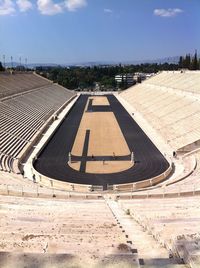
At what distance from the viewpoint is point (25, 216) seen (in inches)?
551

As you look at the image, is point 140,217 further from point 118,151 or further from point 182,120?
point 182,120

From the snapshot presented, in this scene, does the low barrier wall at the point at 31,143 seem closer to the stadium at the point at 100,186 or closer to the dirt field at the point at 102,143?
the stadium at the point at 100,186

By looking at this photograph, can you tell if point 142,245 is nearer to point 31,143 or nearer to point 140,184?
point 140,184

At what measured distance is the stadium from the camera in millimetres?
8688

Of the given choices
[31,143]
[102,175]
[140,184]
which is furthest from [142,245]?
[31,143]

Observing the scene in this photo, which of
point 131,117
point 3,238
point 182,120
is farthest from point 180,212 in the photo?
point 131,117

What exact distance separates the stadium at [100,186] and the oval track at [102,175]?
0.28 ft

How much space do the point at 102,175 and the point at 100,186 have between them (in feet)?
9.07

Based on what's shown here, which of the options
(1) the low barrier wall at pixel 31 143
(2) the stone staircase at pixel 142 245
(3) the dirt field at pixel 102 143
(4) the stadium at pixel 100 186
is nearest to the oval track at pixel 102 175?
(4) the stadium at pixel 100 186

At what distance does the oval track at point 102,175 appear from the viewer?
24203 millimetres

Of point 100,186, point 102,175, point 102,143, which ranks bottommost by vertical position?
point 102,175

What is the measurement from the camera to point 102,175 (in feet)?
81.6

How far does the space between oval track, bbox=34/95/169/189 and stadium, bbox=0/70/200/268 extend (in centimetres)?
8

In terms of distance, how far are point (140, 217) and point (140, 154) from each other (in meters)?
16.4
